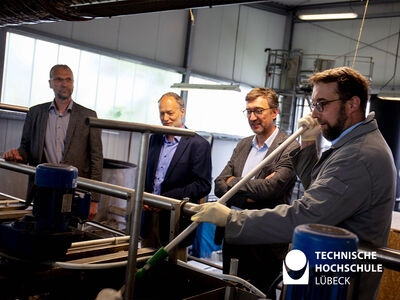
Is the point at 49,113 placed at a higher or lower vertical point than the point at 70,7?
lower

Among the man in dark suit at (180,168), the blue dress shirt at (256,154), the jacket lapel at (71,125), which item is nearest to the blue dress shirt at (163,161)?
the man in dark suit at (180,168)

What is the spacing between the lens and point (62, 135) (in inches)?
121

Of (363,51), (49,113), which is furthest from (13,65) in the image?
(363,51)

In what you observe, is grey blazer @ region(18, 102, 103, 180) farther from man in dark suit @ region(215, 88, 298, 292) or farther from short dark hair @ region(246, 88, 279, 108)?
short dark hair @ region(246, 88, 279, 108)

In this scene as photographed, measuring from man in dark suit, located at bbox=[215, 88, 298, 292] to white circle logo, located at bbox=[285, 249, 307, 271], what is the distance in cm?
151

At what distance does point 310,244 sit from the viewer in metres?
0.80

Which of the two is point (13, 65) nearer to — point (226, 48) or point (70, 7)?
point (70, 7)

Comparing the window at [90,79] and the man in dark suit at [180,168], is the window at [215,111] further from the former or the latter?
the man in dark suit at [180,168]

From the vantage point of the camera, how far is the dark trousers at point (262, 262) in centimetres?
232

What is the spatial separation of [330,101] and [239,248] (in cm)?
112

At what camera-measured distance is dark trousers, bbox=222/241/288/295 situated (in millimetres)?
2316

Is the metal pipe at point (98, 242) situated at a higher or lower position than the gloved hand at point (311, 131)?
lower

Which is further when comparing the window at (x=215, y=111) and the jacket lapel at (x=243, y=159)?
the window at (x=215, y=111)

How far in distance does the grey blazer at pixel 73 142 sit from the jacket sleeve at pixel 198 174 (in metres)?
0.68
